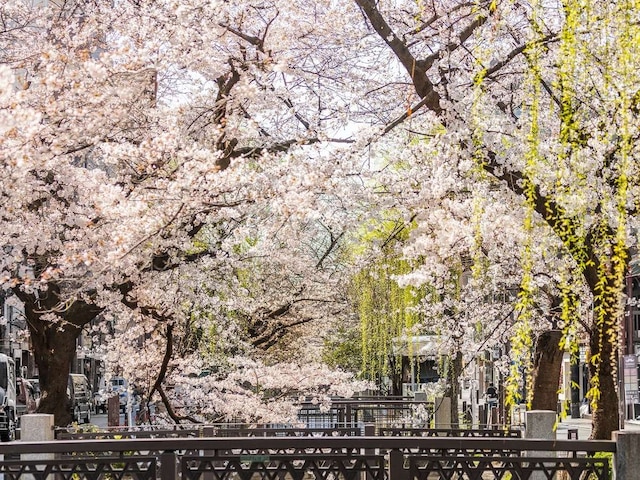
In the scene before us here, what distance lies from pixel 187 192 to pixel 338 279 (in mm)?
10575

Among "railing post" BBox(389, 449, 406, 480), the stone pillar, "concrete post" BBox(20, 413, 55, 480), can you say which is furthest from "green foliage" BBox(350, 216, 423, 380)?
"railing post" BBox(389, 449, 406, 480)

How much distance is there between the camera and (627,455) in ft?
23.4

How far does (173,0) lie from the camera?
10.8m

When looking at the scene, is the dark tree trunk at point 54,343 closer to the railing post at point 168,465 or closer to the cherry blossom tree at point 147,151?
the cherry blossom tree at point 147,151

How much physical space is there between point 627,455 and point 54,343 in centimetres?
972

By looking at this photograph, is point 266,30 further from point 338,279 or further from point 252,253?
point 338,279

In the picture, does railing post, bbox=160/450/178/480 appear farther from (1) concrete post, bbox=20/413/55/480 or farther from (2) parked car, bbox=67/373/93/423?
(2) parked car, bbox=67/373/93/423

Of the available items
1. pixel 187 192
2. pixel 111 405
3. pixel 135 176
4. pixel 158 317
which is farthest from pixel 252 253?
pixel 111 405

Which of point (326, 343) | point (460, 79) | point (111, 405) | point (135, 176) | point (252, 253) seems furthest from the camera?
point (326, 343)

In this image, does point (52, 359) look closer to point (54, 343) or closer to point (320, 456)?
point (54, 343)

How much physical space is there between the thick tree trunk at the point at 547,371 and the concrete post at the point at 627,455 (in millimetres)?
9600

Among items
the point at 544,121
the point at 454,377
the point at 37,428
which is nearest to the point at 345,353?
the point at 454,377

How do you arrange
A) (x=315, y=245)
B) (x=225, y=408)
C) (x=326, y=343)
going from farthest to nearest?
1. (x=326, y=343)
2. (x=315, y=245)
3. (x=225, y=408)

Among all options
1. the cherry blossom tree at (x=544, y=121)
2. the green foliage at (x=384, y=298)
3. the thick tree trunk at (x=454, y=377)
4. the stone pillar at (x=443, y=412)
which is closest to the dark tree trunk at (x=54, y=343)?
the cherry blossom tree at (x=544, y=121)
